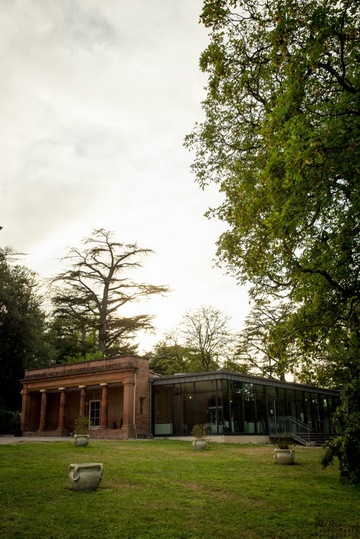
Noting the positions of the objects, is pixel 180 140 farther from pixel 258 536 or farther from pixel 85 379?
pixel 85 379

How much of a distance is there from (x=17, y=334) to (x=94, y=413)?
433 inches

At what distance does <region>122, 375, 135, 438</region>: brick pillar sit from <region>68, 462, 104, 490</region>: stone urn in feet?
57.8

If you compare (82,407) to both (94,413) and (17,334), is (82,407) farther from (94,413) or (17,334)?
(17,334)

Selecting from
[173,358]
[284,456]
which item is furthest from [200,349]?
[284,456]

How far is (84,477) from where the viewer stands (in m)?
9.16

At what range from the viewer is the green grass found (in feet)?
22.4

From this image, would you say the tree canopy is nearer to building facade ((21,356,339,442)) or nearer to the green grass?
the green grass

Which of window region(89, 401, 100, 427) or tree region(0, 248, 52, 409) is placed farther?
tree region(0, 248, 52, 409)

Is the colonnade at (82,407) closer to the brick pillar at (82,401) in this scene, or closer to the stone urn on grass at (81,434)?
the brick pillar at (82,401)

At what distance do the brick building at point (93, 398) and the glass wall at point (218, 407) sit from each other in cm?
155

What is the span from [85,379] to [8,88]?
21.5 m

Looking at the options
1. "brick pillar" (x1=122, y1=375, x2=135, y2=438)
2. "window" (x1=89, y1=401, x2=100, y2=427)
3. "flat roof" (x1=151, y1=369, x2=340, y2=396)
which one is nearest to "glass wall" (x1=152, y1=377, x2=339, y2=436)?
"flat roof" (x1=151, y1=369, x2=340, y2=396)

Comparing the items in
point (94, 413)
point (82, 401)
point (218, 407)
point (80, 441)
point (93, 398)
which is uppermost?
point (93, 398)

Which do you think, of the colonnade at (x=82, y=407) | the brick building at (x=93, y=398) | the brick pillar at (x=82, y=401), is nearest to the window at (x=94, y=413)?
the brick building at (x=93, y=398)
